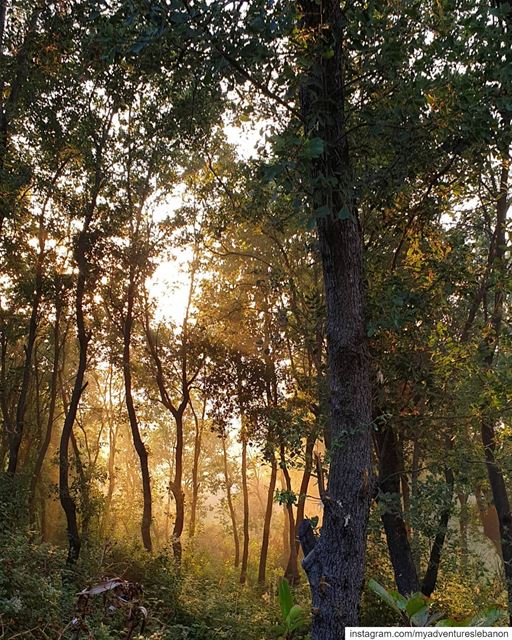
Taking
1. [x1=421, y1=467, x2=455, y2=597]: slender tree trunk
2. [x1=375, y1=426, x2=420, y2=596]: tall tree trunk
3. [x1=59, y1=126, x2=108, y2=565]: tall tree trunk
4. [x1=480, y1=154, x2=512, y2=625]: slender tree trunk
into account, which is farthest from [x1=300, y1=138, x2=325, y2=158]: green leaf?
[x1=59, y1=126, x2=108, y2=565]: tall tree trunk

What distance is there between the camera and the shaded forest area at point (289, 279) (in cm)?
389

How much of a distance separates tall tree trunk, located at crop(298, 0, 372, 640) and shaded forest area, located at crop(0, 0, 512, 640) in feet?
0.06

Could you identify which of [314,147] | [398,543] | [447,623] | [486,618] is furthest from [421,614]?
[398,543]

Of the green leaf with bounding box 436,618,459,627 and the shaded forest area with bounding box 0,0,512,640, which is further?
the shaded forest area with bounding box 0,0,512,640

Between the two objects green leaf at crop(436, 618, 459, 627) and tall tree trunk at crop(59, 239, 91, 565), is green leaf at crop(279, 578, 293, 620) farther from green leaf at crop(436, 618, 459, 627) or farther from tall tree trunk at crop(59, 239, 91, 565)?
tall tree trunk at crop(59, 239, 91, 565)

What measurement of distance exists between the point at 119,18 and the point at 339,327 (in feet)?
9.83

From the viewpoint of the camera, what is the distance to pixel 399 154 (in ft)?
15.0

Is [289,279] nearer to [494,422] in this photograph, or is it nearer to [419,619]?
[494,422]

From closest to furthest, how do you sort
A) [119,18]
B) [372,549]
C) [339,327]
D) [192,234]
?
[119,18] < [339,327] < [372,549] < [192,234]

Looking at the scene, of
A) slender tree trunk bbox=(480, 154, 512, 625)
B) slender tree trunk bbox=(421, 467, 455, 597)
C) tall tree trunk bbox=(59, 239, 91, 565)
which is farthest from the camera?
tall tree trunk bbox=(59, 239, 91, 565)

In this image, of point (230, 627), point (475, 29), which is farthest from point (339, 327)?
point (230, 627)

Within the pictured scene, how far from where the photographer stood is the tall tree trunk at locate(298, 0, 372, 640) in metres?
3.92

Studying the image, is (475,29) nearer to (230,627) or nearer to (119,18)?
(119,18)

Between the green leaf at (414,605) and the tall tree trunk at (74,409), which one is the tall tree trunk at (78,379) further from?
the green leaf at (414,605)
